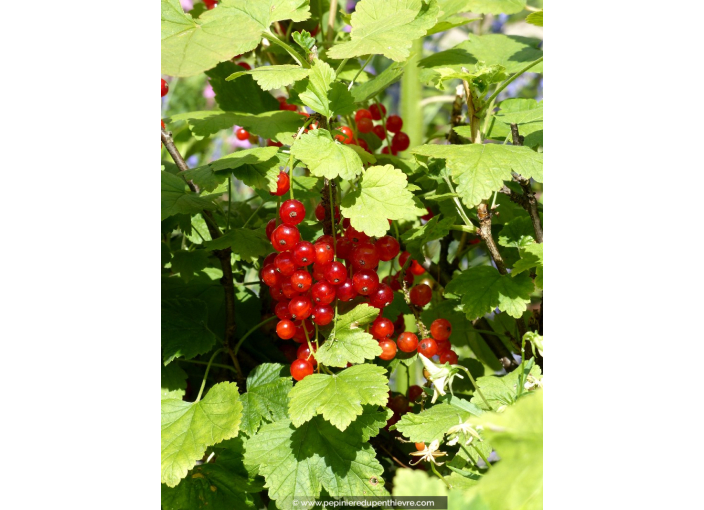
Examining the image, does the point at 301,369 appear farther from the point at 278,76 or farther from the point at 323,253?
the point at 278,76

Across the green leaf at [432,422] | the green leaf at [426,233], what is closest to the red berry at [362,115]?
the green leaf at [426,233]

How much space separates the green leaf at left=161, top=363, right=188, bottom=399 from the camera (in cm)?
71

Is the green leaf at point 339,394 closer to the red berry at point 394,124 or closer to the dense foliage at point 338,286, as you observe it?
Answer: the dense foliage at point 338,286

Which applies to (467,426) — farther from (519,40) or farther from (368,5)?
(519,40)

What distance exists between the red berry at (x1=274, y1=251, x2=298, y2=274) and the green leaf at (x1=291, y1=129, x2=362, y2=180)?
0.31 ft

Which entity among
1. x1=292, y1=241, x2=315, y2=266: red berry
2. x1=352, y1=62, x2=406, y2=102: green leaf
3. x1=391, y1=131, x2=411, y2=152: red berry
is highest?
x1=352, y1=62, x2=406, y2=102: green leaf

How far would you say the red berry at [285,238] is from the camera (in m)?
0.61

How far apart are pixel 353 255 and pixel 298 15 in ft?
0.83

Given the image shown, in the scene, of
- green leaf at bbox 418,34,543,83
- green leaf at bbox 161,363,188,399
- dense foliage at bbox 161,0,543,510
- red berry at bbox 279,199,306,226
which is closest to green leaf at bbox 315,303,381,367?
dense foliage at bbox 161,0,543,510

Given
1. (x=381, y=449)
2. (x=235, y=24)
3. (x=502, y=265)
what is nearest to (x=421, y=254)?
(x=502, y=265)

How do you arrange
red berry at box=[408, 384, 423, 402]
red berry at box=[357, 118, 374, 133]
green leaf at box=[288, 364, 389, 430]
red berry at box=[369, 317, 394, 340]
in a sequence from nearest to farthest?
green leaf at box=[288, 364, 389, 430] < red berry at box=[369, 317, 394, 340] < red berry at box=[408, 384, 423, 402] < red berry at box=[357, 118, 374, 133]

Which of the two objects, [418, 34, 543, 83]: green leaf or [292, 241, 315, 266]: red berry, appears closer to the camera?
[292, 241, 315, 266]: red berry

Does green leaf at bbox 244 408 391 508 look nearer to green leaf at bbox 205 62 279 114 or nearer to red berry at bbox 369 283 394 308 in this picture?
red berry at bbox 369 283 394 308

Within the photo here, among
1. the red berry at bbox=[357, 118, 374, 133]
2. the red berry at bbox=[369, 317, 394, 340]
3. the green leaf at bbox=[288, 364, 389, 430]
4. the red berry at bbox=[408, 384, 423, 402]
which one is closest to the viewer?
the green leaf at bbox=[288, 364, 389, 430]
